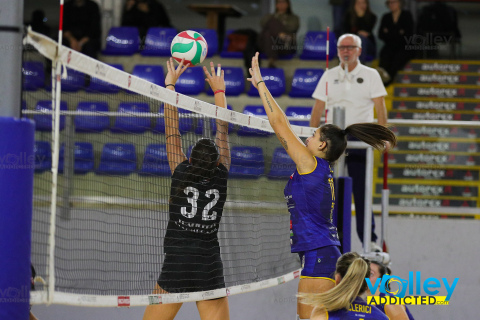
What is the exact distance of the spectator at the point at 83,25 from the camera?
38.9ft

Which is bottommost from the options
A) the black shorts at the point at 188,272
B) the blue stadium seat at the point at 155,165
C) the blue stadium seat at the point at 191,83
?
the black shorts at the point at 188,272

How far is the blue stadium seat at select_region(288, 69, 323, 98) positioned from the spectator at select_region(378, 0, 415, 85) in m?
1.11

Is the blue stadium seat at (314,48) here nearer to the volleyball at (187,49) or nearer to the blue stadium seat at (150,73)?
the blue stadium seat at (150,73)

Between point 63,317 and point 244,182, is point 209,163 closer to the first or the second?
point 244,182

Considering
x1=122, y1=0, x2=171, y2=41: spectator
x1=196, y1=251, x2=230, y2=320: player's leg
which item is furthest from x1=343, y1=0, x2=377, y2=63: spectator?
x1=196, y1=251, x2=230, y2=320: player's leg

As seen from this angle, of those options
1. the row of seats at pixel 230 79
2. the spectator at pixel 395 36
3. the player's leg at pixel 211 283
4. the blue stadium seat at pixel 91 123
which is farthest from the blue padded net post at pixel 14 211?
the spectator at pixel 395 36

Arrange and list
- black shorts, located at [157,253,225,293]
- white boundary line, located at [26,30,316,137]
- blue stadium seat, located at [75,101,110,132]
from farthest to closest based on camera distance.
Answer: blue stadium seat, located at [75,101,110,132]
black shorts, located at [157,253,225,293]
white boundary line, located at [26,30,316,137]

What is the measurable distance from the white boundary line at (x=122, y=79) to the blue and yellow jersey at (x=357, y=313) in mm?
1514

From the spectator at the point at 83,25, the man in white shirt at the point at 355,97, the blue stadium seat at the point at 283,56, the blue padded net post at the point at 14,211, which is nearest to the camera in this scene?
the blue padded net post at the point at 14,211

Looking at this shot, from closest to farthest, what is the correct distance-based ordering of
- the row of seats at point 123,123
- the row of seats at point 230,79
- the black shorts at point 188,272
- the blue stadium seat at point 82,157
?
1. the black shorts at point 188,272
2. the row of seats at point 123,123
3. the blue stadium seat at point 82,157
4. the row of seats at point 230,79

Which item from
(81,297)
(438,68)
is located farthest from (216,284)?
(438,68)

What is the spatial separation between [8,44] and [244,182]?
3963 mm

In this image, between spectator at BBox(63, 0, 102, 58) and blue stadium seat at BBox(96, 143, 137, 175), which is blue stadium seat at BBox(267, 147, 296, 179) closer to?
blue stadium seat at BBox(96, 143, 137, 175)

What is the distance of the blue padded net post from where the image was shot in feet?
9.74
